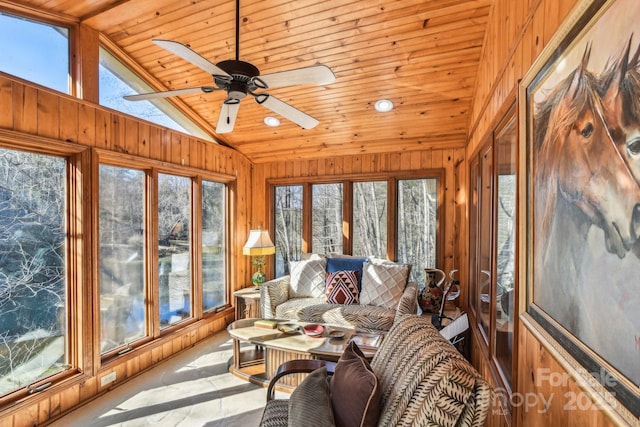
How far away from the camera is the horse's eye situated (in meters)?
0.80

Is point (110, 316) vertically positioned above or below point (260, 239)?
below

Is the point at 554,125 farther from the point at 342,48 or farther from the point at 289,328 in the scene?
the point at 289,328

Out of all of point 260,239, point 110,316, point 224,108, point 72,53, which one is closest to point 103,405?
point 110,316

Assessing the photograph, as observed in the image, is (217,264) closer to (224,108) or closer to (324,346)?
(324,346)

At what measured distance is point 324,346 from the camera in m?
2.57

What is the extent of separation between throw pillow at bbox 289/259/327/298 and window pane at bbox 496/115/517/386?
93.6 inches

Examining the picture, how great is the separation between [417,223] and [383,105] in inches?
64.8

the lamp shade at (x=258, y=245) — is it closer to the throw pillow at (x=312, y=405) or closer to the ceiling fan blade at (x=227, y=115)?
the ceiling fan blade at (x=227, y=115)

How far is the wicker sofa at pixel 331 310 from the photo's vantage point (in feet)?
10.7

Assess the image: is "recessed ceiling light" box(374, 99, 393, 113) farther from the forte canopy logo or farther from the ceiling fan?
the forte canopy logo

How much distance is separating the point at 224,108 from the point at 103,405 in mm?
2649

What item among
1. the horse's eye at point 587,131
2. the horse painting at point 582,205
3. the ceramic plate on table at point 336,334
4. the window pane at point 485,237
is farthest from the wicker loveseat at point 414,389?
the ceramic plate on table at point 336,334

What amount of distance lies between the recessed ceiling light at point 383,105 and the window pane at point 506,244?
158 cm

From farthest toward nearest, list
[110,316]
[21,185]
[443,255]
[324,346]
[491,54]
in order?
1. [443,255]
2. [110,316]
3. [324,346]
4. [21,185]
5. [491,54]
